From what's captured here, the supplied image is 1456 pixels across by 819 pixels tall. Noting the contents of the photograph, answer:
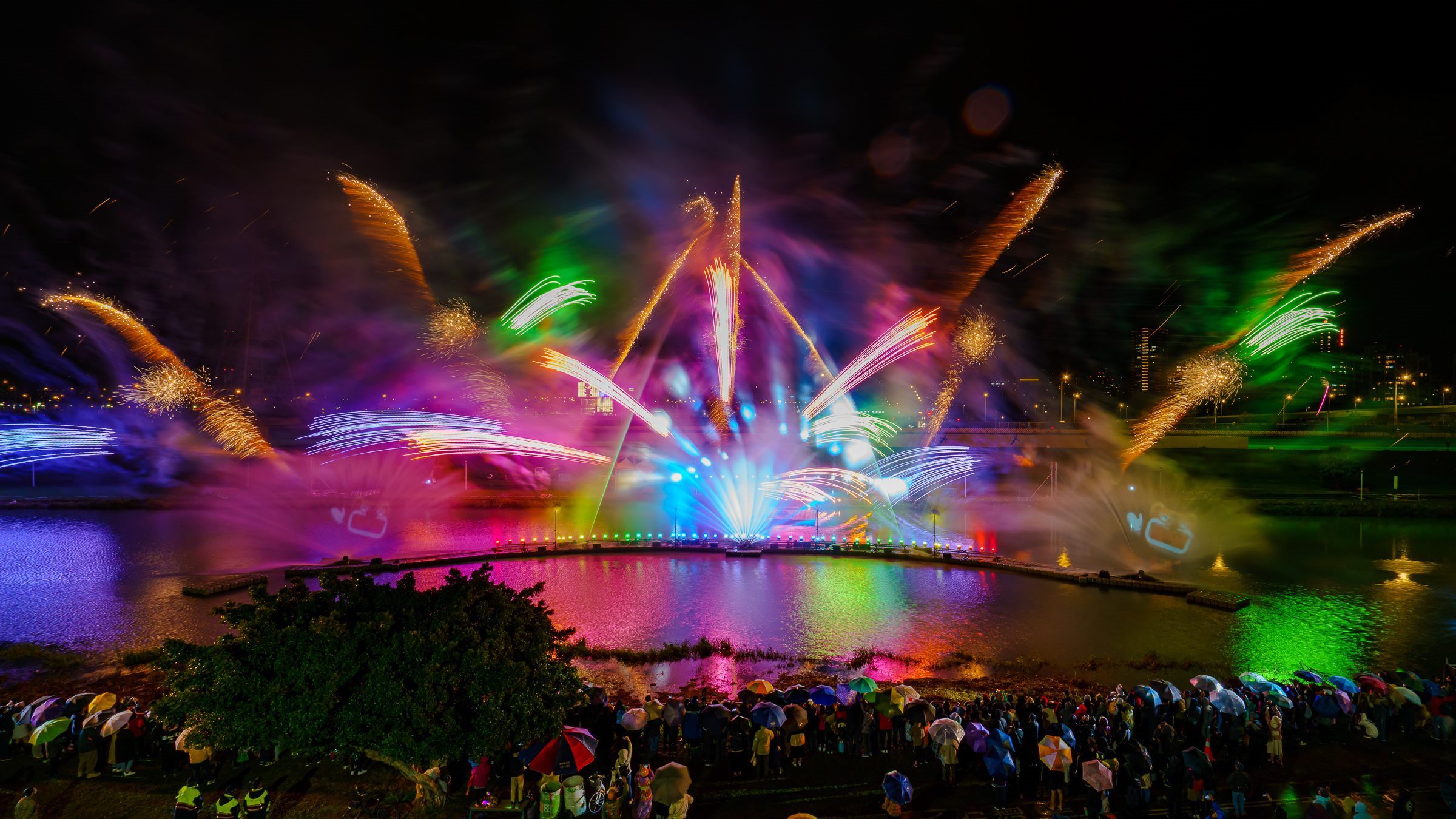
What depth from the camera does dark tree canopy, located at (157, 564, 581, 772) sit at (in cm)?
973

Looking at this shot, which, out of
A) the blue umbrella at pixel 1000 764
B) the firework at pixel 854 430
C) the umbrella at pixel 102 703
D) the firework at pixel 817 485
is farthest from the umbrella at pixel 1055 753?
the firework at pixel 854 430

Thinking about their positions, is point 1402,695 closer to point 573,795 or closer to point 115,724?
point 573,795

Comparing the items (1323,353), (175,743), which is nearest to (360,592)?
(175,743)

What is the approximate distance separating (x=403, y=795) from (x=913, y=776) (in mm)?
8415

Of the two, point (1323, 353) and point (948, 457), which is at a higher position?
point (1323, 353)

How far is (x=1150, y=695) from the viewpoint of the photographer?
44.0ft

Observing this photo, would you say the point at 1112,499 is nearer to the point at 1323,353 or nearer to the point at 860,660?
the point at 860,660

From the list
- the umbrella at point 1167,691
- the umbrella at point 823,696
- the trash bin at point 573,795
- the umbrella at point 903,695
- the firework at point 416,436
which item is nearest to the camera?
the trash bin at point 573,795

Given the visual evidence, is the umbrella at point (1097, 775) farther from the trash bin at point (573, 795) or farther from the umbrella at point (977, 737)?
the trash bin at point (573, 795)

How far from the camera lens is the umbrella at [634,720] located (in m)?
12.5

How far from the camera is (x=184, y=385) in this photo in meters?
49.9

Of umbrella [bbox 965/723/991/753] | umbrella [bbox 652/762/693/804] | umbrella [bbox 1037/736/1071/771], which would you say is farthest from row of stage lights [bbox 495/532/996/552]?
umbrella [bbox 652/762/693/804]

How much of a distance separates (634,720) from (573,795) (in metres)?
2.22

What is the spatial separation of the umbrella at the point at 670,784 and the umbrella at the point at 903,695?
15.4 feet
